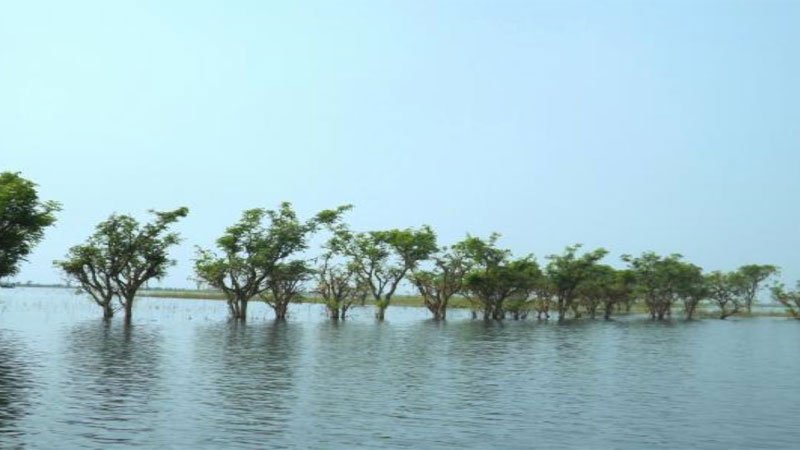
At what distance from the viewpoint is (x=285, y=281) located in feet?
288

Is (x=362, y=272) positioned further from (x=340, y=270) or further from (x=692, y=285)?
(x=692, y=285)

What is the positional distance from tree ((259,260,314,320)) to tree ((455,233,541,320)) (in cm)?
2307

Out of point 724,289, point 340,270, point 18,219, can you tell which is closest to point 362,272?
point 340,270

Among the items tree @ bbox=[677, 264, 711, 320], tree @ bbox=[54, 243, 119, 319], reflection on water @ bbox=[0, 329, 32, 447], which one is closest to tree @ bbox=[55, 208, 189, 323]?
tree @ bbox=[54, 243, 119, 319]

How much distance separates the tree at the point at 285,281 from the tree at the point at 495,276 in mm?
23067

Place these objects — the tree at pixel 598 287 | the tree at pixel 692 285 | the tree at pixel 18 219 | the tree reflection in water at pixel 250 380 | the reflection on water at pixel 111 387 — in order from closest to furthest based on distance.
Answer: the reflection on water at pixel 111 387 < the tree reflection in water at pixel 250 380 < the tree at pixel 18 219 < the tree at pixel 598 287 < the tree at pixel 692 285

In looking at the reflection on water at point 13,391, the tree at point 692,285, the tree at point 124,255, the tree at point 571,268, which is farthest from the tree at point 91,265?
the tree at point 692,285

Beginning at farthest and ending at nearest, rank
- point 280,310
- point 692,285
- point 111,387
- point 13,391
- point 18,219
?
point 692,285 < point 280,310 < point 18,219 < point 111,387 < point 13,391

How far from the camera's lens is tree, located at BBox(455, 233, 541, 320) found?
9881 centimetres

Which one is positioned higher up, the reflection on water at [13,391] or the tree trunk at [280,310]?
the tree trunk at [280,310]

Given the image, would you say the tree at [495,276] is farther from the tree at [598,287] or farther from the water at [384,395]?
the water at [384,395]

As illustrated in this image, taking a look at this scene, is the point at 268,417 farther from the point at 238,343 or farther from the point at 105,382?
the point at 238,343

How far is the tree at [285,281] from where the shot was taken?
8529 cm

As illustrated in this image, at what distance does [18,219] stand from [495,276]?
63218 millimetres
